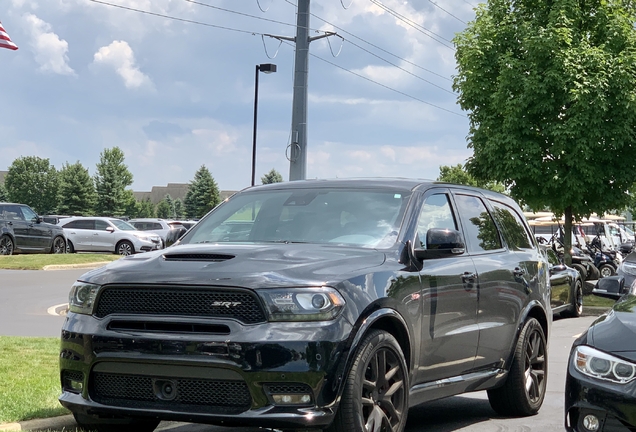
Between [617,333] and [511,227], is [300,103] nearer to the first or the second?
[511,227]

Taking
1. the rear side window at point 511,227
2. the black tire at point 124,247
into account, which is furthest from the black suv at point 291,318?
the black tire at point 124,247

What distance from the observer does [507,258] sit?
8.02m

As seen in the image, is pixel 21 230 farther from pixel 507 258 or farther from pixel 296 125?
pixel 507 258

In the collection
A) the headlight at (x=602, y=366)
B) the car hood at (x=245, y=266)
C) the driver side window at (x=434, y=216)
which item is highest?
the driver side window at (x=434, y=216)

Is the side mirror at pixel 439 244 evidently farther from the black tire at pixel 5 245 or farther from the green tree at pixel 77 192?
the green tree at pixel 77 192

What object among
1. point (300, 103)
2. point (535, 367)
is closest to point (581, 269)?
point (300, 103)

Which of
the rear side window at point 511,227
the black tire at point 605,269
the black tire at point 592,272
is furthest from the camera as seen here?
the black tire at point 605,269

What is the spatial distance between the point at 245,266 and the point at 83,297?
1039mm

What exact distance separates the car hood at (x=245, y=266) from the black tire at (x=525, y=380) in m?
2.32

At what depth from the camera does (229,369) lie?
5.30 meters

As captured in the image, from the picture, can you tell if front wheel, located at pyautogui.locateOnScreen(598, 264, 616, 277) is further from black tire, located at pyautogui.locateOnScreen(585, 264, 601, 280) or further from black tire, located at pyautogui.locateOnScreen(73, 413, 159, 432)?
black tire, located at pyautogui.locateOnScreen(73, 413, 159, 432)

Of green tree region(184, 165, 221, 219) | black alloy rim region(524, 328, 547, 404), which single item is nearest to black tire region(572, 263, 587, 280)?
black alloy rim region(524, 328, 547, 404)

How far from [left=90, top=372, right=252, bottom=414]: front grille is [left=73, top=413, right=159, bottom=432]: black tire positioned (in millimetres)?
404

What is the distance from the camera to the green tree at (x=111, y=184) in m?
104
